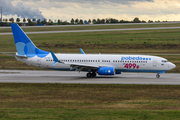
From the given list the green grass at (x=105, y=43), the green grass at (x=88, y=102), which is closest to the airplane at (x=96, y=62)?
the green grass at (x=88, y=102)

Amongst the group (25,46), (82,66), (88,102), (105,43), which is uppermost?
(25,46)

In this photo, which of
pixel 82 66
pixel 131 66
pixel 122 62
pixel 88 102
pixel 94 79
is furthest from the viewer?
pixel 122 62

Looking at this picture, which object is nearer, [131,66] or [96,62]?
[131,66]

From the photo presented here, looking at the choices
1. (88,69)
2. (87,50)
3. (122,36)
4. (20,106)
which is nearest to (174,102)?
(20,106)

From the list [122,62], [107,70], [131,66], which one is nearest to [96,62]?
[107,70]

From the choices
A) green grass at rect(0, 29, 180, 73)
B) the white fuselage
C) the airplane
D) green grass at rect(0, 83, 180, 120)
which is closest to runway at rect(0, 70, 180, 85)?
the airplane

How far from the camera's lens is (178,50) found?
7100cm

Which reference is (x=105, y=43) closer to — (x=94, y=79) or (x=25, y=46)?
(x=25, y=46)

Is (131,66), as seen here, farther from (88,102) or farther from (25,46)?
(88,102)

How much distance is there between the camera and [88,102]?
21953 millimetres

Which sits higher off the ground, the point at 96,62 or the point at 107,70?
the point at 96,62

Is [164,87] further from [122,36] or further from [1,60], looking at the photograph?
[122,36]

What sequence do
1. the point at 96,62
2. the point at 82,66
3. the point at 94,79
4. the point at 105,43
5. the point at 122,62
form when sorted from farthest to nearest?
the point at 105,43, the point at 96,62, the point at 122,62, the point at 82,66, the point at 94,79

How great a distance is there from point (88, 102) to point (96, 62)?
19325 millimetres
